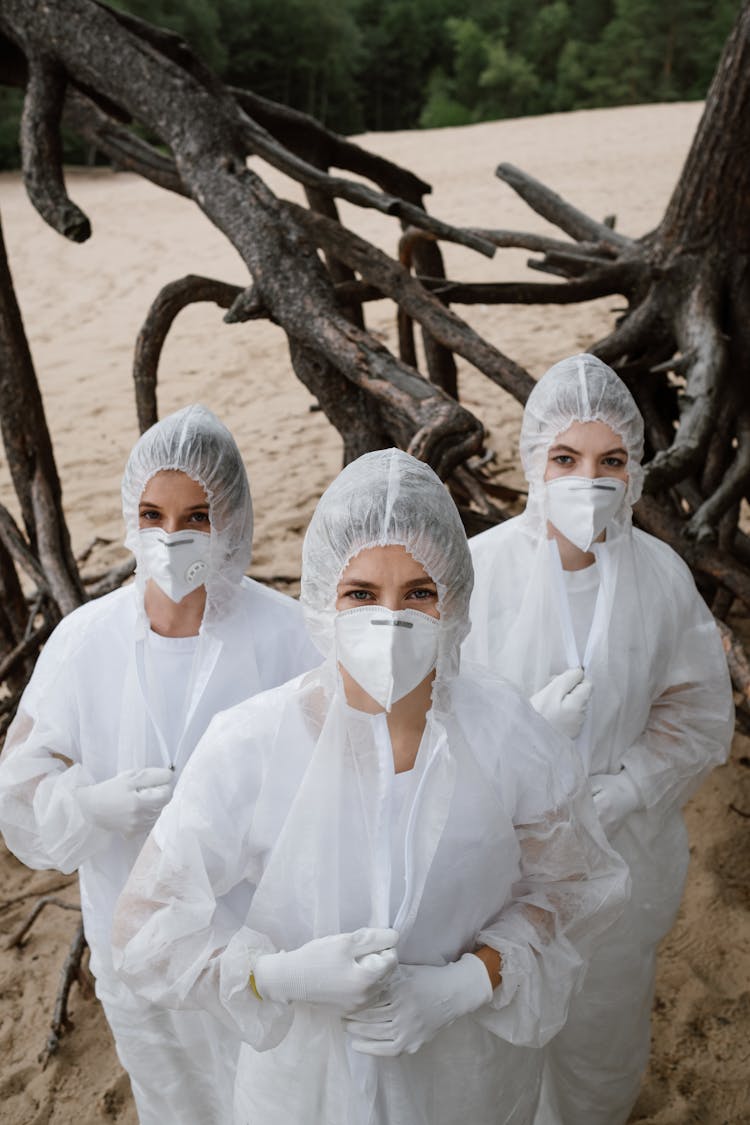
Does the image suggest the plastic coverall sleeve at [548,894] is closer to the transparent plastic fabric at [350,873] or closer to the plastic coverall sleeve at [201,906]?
the transparent plastic fabric at [350,873]

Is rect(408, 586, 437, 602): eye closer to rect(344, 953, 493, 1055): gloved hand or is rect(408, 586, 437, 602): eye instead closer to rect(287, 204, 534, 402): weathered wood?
rect(344, 953, 493, 1055): gloved hand

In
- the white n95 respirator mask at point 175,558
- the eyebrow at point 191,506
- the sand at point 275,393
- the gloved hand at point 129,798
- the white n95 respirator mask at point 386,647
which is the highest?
the white n95 respirator mask at point 386,647

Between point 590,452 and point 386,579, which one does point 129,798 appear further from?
point 590,452

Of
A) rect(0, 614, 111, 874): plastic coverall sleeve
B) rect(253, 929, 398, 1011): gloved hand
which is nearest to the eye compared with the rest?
rect(253, 929, 398, 1011): gloved hand

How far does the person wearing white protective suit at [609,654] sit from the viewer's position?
7.23ft

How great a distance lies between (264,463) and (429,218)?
3.53 meters

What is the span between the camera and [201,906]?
1570 millimetres

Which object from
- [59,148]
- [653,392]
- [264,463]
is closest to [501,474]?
[264,463]

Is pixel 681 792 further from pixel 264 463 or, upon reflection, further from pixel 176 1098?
pixel 264 463

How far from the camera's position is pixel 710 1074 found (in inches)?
108

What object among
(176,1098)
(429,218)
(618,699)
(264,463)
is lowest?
(264,463)

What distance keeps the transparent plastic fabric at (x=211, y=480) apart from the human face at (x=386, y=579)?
24.1 inches

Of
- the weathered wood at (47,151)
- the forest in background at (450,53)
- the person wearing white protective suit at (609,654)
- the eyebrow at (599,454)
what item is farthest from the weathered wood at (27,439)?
the forest in background at (450,53)

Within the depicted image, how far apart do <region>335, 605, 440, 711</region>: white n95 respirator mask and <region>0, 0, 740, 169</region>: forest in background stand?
23747 millimetres
